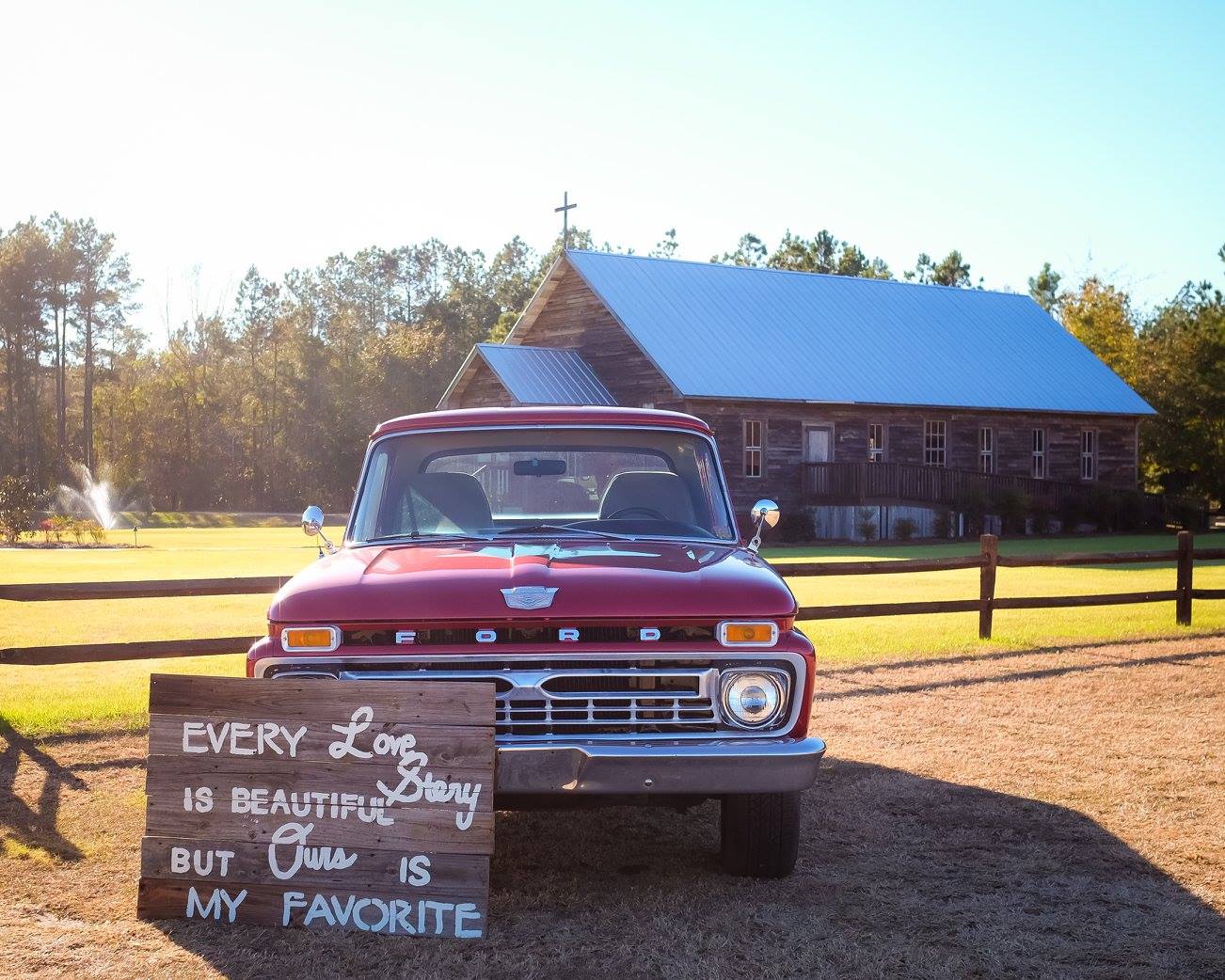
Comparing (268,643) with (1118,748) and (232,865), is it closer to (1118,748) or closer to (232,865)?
(232,865)

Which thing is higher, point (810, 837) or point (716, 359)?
point (716, 359)

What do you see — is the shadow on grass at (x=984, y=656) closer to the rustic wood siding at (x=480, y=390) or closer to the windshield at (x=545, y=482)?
the windshield at (x=545, y=482)

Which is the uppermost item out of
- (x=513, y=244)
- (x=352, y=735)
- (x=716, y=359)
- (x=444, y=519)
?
(x=513, y=244)

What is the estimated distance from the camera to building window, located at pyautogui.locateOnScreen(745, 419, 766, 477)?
37562 millimetres

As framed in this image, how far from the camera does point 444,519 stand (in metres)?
6.51

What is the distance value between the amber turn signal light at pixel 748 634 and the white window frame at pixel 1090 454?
42724 millimetres

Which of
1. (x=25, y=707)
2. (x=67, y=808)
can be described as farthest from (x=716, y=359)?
(x=67, y=808)

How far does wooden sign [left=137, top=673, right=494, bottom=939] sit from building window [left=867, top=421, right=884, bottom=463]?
118 ft

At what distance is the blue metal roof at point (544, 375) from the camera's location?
3534 cm

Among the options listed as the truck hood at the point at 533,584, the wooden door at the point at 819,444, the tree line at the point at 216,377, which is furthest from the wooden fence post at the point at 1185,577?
the tree line at the point at 216,377

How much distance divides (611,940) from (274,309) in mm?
83756

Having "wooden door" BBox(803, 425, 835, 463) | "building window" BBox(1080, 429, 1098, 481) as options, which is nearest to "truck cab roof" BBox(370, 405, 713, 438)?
"wooden door" BBox(803, 425, 835, 463)

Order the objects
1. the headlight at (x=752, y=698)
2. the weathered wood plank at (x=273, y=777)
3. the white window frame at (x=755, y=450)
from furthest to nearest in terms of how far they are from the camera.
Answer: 1. the white window frame at (x=755, y=450)
2. the headlight at (x=752, y=698)
3. the weathered wood plank at (x=273, y=777)

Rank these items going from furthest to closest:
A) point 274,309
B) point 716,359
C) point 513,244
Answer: point 513,244 < point 274,309 < point 716,359
